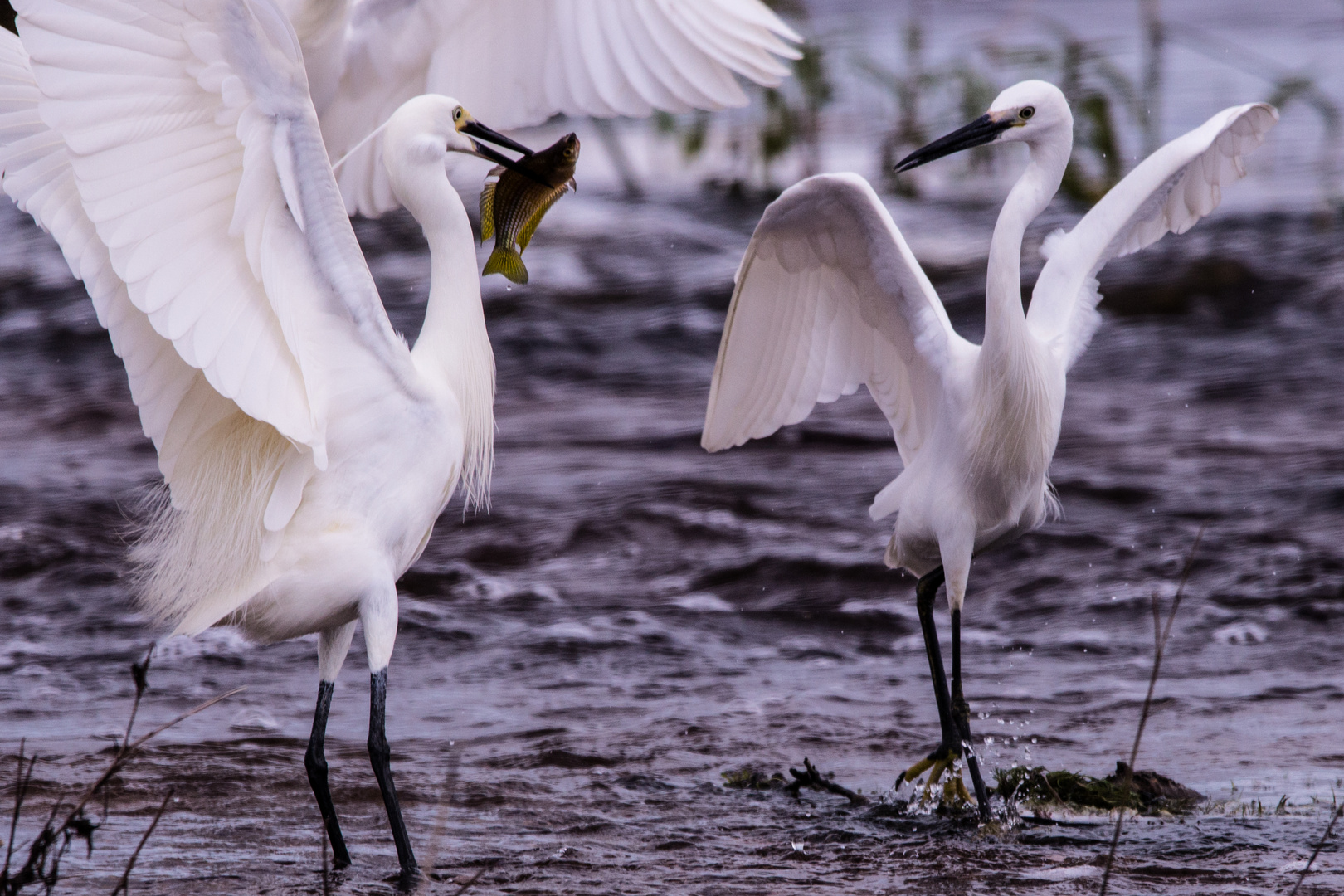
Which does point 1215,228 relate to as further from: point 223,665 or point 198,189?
point 198,189

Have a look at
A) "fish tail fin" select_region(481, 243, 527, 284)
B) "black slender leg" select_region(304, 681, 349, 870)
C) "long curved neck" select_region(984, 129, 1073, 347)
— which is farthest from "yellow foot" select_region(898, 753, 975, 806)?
"fish tail fin" select_region(481, 243, 527, 284)

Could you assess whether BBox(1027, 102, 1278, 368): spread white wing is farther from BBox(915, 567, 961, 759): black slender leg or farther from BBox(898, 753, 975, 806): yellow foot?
BBox(898, 753, 975, 806): yellow foot

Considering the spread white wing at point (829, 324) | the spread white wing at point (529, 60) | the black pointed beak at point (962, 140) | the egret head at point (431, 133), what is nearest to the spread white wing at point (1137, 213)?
the spread white wing at point (829, 324)

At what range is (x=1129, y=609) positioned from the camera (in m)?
6.66

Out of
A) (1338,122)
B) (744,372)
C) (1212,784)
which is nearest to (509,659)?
(744,372)

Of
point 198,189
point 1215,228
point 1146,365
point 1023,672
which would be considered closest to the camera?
point 198,189

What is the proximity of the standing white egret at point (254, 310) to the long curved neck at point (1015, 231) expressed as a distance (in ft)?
4.72

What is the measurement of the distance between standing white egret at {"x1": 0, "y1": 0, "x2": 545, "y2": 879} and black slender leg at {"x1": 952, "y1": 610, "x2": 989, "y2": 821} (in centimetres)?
152

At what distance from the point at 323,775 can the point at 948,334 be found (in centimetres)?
225

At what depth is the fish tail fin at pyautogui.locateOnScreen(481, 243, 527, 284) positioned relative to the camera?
426 cm

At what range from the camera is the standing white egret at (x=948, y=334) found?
179 inches

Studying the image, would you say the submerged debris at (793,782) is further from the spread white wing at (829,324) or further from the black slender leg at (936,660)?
the spread white wing at (829,324)

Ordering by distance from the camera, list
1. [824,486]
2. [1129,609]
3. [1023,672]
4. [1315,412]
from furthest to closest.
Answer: [1315,412] < [824,486] < [1129,609] < [1023,672]

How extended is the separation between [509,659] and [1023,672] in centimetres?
198
